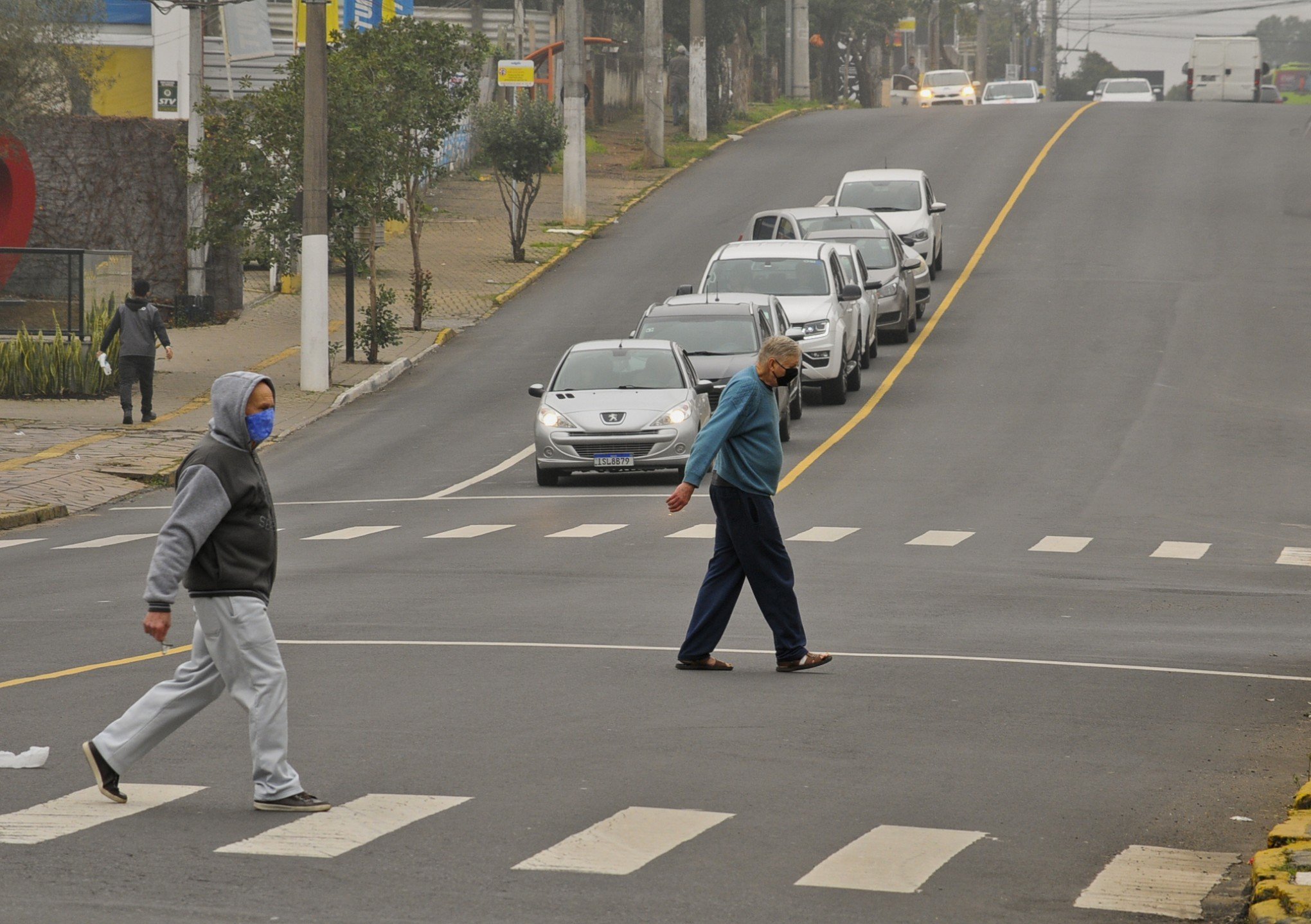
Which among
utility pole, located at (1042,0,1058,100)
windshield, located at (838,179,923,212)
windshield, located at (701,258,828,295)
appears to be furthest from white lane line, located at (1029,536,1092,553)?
utility pole, located at (1042,0,1058,100)

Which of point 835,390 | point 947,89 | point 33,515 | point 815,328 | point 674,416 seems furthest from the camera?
point 947,89

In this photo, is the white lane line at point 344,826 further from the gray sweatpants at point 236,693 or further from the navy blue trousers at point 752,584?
the navy blue trousers at point 752,584

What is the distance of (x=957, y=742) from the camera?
902 centimetres

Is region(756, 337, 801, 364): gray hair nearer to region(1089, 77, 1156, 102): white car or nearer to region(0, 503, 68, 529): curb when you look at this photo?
region(0, 503, 68, 529): curb

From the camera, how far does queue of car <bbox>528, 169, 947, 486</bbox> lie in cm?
2116

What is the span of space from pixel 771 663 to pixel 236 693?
422cm

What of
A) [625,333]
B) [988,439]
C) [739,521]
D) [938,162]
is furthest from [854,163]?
[739,521]

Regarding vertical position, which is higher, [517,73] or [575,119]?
[517,73]

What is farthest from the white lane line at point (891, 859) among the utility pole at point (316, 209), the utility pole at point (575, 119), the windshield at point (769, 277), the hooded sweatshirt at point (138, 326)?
the utility pole at point (575, 119)

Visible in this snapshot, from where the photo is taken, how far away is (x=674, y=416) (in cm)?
2108

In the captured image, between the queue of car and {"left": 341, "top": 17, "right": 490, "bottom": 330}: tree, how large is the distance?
4921mm

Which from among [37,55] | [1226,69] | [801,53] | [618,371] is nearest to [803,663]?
[618,371]

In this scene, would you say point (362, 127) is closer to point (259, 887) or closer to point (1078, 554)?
point (1078, 554)

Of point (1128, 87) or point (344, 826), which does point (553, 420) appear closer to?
point (344, 826)
